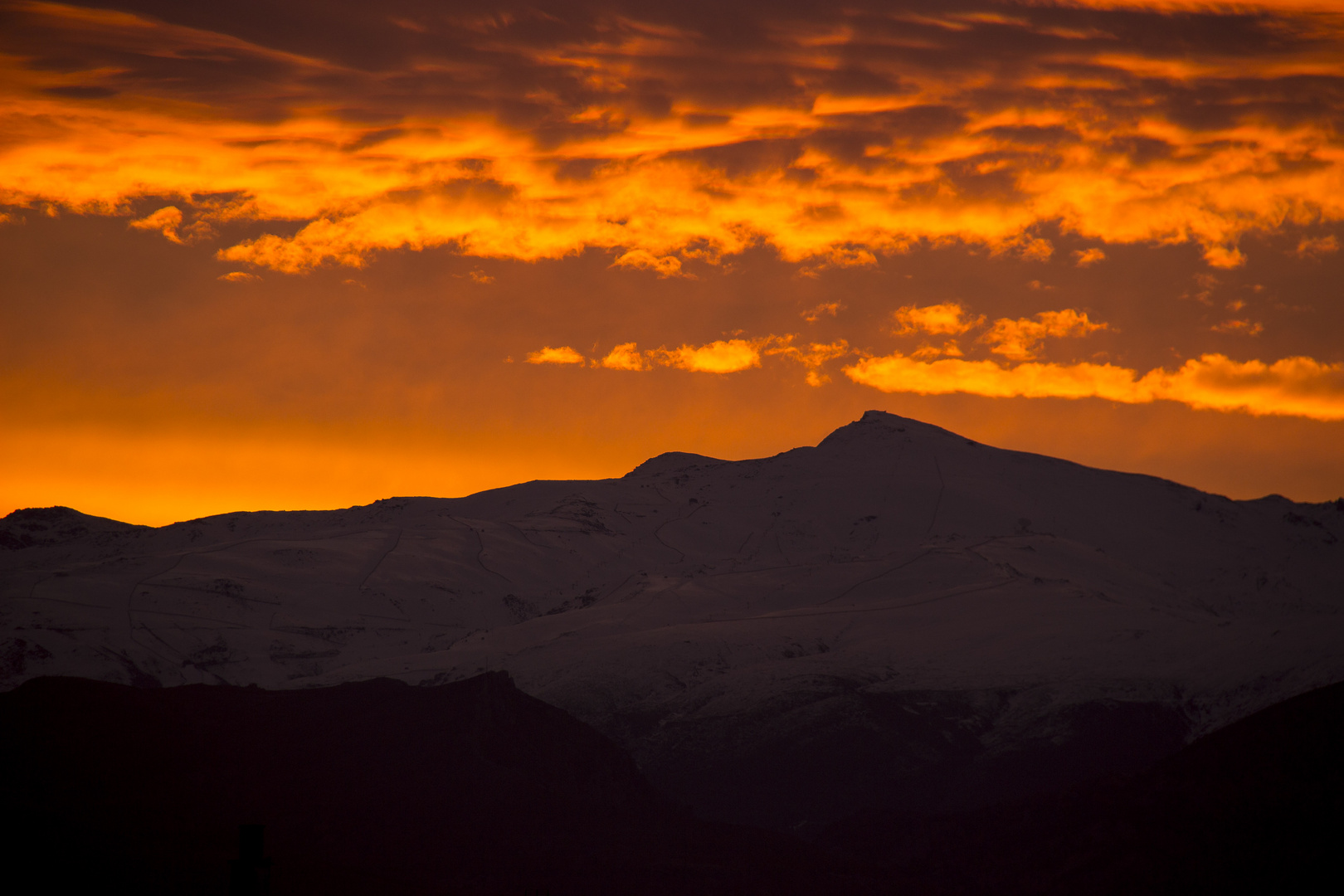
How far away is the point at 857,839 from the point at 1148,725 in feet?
110

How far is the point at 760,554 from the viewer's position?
198 metres

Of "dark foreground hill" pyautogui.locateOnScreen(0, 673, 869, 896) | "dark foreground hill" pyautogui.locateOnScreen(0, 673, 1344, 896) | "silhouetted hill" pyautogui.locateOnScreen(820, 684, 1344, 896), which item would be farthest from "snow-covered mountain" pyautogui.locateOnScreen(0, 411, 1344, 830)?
"silhouetted hill" pyautogui.locateOnScreen(820, 684, 1344, 896)

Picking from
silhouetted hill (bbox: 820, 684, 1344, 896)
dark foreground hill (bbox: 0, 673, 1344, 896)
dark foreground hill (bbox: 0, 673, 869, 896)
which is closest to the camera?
dark foreground hill (bbox: 0, 673, 869, 896)

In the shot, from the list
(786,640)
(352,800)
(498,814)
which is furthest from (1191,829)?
(786,640)

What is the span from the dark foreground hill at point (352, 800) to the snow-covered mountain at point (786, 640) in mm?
22444

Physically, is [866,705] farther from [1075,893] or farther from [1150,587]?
[1150,587]

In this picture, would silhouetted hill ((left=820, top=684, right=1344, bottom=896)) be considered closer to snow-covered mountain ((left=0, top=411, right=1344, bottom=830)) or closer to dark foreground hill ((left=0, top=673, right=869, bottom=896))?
dark foreground hill ((left=0, top=673, right=869, bottom=896))

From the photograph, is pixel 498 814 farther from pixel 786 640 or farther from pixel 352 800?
pixel 786 640

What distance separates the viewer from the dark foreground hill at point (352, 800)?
53594 mm

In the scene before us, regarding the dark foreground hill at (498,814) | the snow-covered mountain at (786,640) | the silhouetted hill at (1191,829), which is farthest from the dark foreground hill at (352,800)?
the snow-covered mountain at (786,640)

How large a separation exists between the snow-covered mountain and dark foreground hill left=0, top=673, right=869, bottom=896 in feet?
73.6

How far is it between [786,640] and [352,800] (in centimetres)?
6734

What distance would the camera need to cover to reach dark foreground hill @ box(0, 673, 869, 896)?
Result: 53594mm

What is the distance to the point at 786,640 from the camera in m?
133
